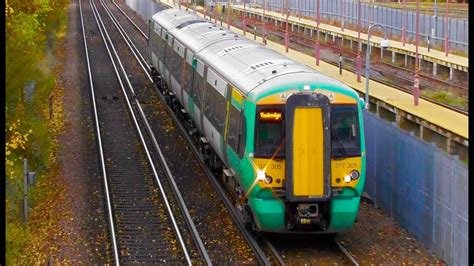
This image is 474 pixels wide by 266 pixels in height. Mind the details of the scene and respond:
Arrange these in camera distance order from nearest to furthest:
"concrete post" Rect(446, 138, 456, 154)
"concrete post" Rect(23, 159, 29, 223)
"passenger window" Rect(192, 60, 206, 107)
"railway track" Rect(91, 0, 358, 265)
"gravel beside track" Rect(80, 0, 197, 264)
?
"railway track" Rect(91, 0, 358, 265) → "gravel beside track" Rect(80, 0, 197, 264) → "concrete post" Rect(446, 138, 456, 154) → "concrete post" Rect(23, 159, 29, 223) → "passenger window" Rect(192, 60, 206, 107)

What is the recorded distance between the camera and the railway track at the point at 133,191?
50.6 feet

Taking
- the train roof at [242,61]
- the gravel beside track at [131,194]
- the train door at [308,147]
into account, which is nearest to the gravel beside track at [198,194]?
the gravel beside track at [131,194]

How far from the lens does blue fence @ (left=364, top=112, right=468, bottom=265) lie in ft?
45.5

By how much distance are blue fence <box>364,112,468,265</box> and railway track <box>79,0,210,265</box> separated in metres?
3.53

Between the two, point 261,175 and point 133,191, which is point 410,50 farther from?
point 261,175

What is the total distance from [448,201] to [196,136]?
979cm

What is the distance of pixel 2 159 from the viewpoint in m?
12.9

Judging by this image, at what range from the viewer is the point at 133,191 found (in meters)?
19.5

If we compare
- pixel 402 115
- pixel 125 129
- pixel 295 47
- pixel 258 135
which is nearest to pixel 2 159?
pixel 258 135

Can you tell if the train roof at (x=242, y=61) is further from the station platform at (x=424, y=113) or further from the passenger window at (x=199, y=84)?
the station platform at (x=424, y=113)

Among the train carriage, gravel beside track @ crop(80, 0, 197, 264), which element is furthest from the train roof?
gravel beside track @ crop(80, 0, 197, 264)

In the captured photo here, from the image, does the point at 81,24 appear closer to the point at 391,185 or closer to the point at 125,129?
the point at 125,129

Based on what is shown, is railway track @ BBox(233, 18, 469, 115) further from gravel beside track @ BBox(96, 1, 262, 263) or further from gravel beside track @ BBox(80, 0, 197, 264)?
gravel beside track @ BBox(80, 0, 197, 264)

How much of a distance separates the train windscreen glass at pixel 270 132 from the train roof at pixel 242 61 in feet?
1.17
